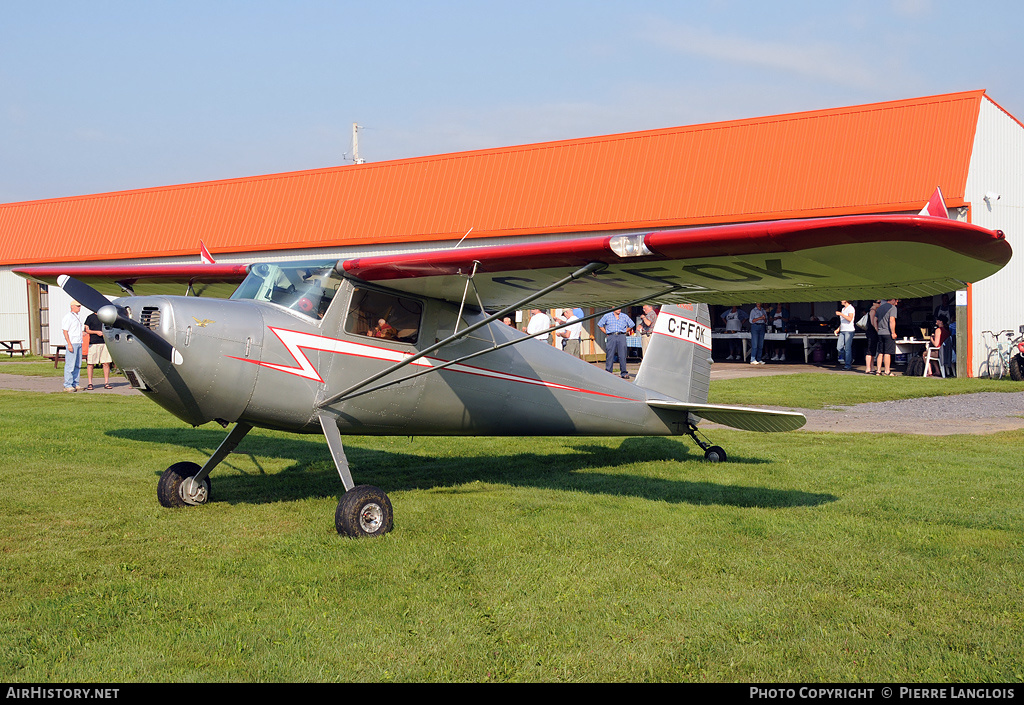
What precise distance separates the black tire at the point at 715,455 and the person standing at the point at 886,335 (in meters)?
14.2

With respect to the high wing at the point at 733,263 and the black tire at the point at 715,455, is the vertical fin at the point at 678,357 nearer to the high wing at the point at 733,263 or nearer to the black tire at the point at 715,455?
the black tire at the point at 715,455

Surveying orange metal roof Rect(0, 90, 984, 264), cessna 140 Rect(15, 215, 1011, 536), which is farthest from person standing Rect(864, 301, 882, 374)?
cessna 140 Rect(15, 215, 1011, 536)

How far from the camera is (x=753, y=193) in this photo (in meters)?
22.7

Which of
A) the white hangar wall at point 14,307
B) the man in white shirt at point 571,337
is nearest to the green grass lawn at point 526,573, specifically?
the man in white shirt at point 571,337

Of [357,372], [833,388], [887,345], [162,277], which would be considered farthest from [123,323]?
[887,345]

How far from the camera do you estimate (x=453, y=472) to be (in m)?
9.22

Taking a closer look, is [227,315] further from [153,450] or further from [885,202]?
[885,202]

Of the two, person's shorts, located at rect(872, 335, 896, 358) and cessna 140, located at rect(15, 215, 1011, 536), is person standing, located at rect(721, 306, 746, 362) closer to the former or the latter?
person's shorts, located at rect(872, 335, 896, 358)

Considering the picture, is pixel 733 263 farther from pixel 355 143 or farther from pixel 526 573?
pixel 355 143

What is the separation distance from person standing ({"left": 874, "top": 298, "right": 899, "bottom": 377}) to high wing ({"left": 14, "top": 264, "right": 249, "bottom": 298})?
59.5 ft

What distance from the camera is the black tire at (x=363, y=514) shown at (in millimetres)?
6215

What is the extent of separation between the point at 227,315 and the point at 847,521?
524 centimetres

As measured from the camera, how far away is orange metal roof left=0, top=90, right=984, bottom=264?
21.2m

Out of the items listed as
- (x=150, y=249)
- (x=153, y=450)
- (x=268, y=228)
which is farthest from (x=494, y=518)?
(x=150, y=249)
